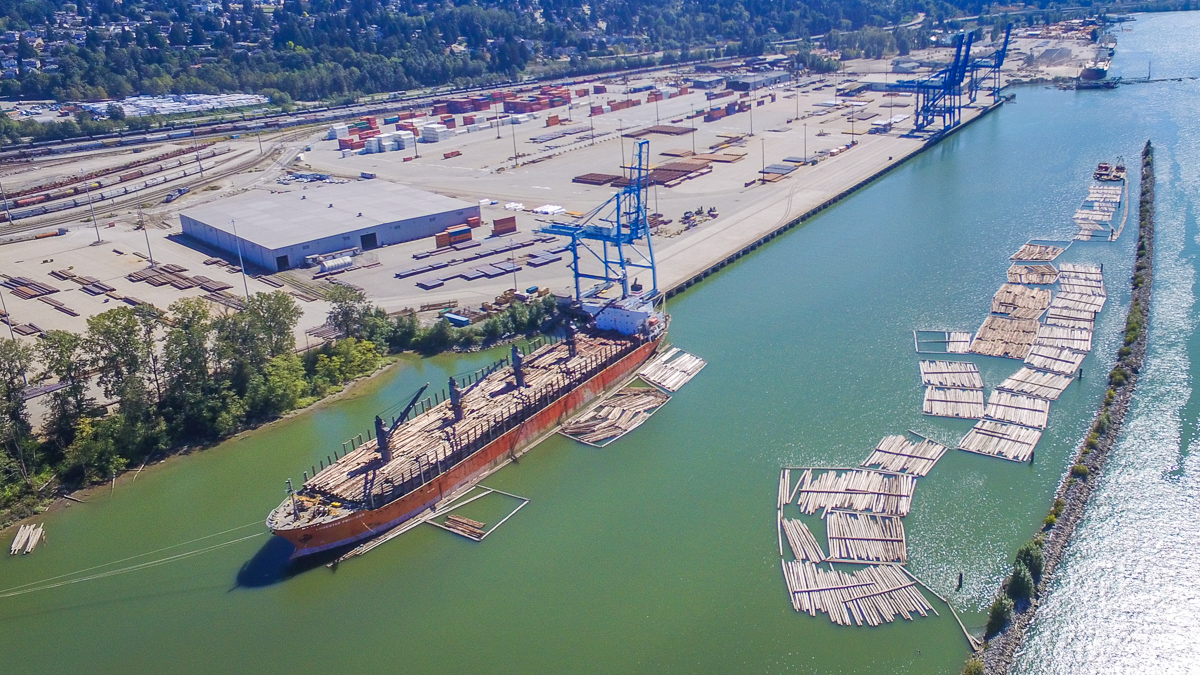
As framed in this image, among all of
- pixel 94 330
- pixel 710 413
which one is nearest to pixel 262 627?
pixel 94 330

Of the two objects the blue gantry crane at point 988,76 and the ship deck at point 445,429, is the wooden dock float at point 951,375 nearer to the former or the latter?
the ship deck at point 445,429

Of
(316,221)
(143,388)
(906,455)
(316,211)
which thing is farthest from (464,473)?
(316,211)

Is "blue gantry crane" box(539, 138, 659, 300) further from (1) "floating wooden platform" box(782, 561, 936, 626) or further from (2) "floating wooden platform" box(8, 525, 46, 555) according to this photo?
(2) "floating wooden platform" box(8, 525, 46, 555)

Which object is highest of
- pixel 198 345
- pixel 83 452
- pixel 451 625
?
pixel 198 345

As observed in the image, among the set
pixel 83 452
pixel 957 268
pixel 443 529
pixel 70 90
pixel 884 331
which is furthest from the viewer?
pixel 70 90

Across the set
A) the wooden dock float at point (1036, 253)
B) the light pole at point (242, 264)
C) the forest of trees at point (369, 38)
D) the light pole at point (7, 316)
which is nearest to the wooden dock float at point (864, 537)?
the wooden dock float at point (1036, 253)

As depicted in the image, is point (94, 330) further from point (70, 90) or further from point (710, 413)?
point (70, 90)
